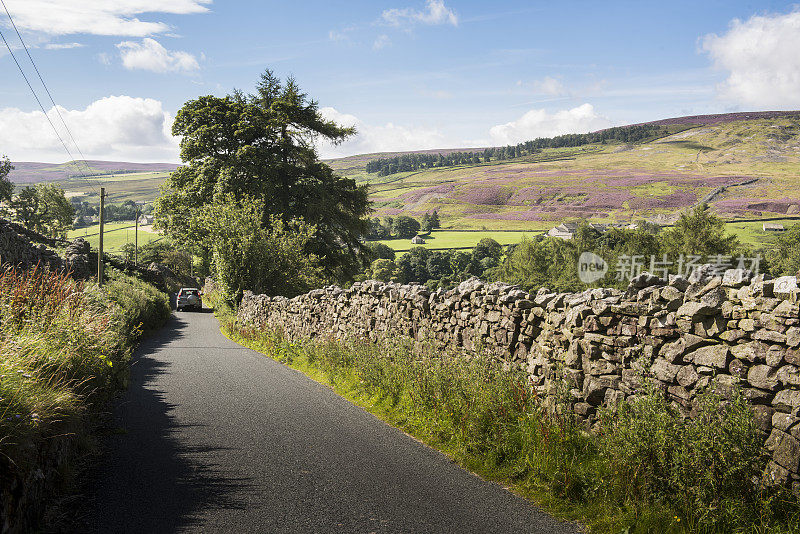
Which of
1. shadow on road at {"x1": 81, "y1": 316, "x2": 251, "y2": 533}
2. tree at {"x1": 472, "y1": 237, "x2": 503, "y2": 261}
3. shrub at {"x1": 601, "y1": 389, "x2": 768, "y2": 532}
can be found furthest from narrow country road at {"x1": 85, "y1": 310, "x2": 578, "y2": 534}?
tree at {"x1": 472, "y1": 237, "x2": 503, "y2": 261}

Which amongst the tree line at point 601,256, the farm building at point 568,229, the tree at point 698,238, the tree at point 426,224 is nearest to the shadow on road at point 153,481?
the tree line at point 601,256

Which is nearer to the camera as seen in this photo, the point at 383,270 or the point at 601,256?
the point at 383,270

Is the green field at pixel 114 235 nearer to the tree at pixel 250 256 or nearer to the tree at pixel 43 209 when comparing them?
the tree at pixel 43 209

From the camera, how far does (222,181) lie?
30688 mm

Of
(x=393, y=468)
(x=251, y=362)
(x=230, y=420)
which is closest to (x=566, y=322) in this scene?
(x=393, y=468)

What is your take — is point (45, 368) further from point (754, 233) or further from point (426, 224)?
point (426, 224)

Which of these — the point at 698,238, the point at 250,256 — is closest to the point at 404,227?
the point at 698,238

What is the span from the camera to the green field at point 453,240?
9886cm

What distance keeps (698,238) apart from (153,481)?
281ft

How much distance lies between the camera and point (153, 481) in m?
5.41

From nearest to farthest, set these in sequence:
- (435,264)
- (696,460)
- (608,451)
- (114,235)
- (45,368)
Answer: (696,460), (608,451), (45,368), (435,264), (114,235)

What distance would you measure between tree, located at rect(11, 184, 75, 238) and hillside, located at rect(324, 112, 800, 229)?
49.2 meters

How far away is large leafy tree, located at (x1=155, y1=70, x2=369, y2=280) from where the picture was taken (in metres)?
31.5

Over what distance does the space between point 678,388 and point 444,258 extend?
77577 mm
